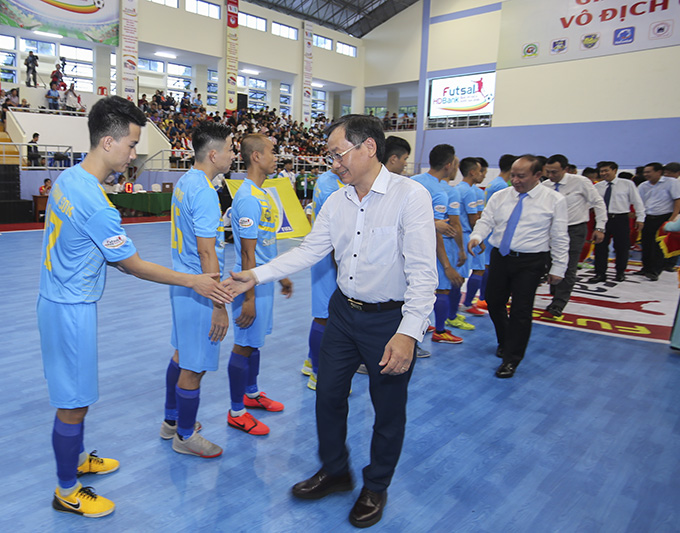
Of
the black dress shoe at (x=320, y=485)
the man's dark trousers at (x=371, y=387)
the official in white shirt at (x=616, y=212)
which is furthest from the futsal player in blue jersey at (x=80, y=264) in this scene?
the official in white shirt at (x=616, y=212)

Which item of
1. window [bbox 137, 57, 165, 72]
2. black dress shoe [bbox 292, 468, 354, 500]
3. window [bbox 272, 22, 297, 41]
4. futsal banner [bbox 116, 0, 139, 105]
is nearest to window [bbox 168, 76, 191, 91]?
window [bbox 137, 57, 165, 72]

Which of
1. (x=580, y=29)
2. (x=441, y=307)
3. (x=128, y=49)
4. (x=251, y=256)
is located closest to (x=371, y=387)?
(x=251, y=256)

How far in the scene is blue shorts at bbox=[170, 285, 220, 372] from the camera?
2305 mm

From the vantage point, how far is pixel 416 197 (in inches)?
74.8

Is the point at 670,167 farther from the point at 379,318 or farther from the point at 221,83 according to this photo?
the point at 221,83

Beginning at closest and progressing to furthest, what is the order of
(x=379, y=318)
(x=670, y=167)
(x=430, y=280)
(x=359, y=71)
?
(x=430, y=280), (x=379, y=318), (x=670, y=167), (x=359, y=71)

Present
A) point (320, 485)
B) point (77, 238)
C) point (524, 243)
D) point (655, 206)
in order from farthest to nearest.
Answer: point (655, 206), point (524, 243), point (320, 485), point (77, 238)

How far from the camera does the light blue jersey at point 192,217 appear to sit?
86.0 inches

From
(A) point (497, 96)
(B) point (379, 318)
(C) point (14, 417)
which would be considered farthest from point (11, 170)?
(A) point (497, 96)

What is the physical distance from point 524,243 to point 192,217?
261cm

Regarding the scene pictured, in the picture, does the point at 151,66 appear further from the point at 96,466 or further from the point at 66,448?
the point at 66,448

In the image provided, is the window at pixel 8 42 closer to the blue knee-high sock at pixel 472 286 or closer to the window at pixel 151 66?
the window at pixel 151 66

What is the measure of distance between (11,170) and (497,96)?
16.7 m

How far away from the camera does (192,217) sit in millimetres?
2229
